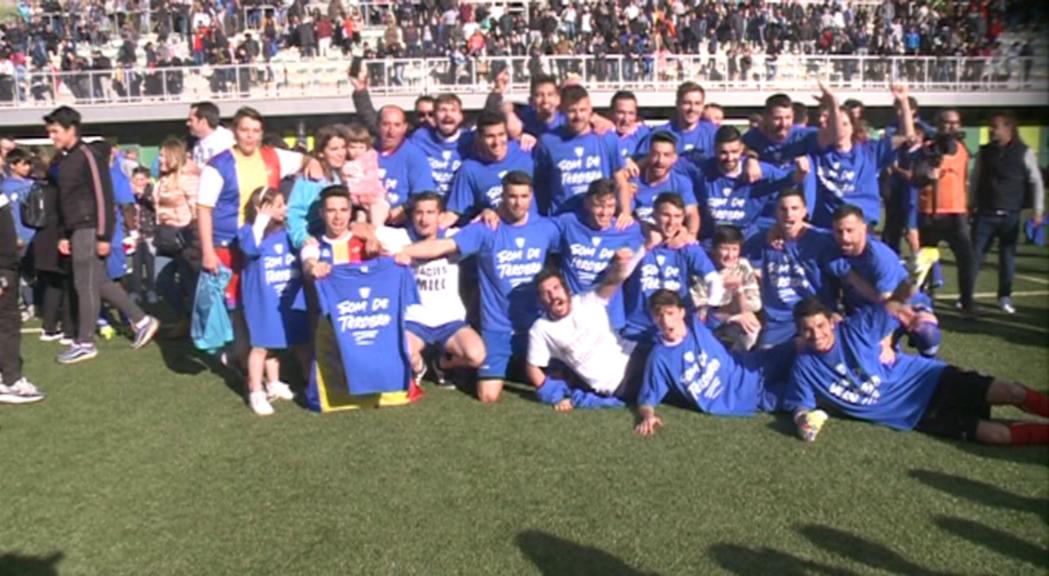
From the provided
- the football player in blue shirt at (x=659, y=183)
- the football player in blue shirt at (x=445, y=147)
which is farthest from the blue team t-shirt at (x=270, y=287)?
the football player in blue shirt at (x=659, y=183)

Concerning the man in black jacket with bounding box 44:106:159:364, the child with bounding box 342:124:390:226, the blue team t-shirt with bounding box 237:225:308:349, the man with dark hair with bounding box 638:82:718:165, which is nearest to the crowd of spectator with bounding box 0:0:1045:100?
the man with dark hair with bounding box 638:82:718:165

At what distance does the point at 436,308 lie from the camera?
23.3 ft

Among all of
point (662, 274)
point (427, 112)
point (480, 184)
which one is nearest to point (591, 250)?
point (662, 274)

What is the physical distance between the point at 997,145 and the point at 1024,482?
515cm

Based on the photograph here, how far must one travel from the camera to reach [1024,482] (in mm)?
5090

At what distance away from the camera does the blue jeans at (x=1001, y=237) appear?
9.16 m

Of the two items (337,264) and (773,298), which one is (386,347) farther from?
(773,298)

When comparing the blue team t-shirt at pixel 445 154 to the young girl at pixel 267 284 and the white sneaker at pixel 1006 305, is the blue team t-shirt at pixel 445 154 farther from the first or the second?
the white sneaker at pixel 1006 305

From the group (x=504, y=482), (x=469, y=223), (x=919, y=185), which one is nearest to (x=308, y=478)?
(x=504, y=482)

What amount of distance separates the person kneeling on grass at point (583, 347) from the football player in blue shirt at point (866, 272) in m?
1.39

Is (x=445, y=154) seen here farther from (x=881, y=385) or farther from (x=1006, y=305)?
(x=1006, y=305)

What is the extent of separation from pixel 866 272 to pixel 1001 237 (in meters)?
3.66

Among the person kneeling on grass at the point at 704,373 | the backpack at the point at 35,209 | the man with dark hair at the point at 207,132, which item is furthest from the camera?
the backpack at the point at 35,209

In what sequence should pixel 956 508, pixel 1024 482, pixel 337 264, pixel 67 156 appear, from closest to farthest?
pixel 956 508, pixel 1024 482, pixel 337 264, pixel 67 156
